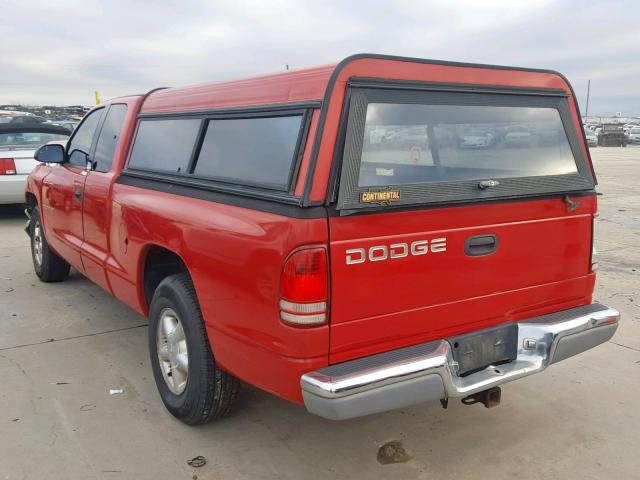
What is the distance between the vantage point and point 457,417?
3.43 metres

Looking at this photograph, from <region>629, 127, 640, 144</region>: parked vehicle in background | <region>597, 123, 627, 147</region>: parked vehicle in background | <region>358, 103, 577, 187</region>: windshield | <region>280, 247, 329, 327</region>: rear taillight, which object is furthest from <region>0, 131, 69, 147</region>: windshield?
<region>629, 127, 640, 144</region>: parked vehicle in background

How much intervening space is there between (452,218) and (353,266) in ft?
1.90

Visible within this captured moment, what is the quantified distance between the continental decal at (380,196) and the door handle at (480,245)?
1.52 feet

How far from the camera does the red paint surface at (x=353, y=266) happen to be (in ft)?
8.00

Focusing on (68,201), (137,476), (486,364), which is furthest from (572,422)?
(68,201)

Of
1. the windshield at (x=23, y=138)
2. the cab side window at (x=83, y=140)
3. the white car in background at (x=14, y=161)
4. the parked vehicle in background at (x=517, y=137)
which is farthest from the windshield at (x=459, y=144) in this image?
the windshield at (x=23, y=138)

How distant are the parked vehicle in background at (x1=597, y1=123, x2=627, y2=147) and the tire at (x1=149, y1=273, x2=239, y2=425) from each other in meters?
44.9

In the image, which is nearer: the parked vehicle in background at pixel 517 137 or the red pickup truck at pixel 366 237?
the red pickup truck at pixel 366 237

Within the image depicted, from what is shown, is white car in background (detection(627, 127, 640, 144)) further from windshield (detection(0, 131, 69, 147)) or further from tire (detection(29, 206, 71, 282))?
tire (detection(29, 206, 71, 282))

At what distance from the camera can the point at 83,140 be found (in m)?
4.97

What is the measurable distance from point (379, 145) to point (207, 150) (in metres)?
1.05

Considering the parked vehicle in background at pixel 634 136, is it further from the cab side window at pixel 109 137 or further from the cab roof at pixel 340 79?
the cab side window at pixel 109 137

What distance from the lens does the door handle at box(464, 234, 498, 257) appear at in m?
2.76

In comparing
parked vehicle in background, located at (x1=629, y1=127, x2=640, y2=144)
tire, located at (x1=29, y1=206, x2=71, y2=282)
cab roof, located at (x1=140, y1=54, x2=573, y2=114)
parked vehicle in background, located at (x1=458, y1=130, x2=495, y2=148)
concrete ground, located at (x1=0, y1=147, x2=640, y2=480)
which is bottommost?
concrete ground, located at (x1=0, y1=147, x2=640, y2=480)
